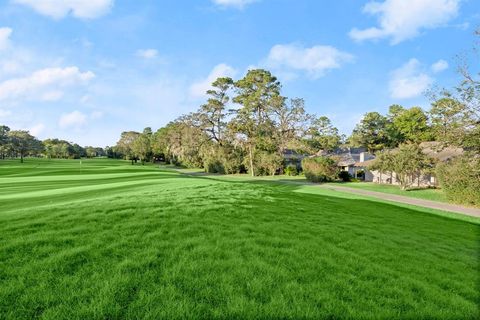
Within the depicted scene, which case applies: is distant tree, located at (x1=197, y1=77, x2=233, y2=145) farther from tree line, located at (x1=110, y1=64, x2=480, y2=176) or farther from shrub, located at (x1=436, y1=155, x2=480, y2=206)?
shrub, located at (x1=436, y1=155, x2=480, y2=206)

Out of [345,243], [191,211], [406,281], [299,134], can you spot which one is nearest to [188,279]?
[406,281]

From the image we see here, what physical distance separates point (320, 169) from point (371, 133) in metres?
33.9

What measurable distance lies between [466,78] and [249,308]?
22.8m

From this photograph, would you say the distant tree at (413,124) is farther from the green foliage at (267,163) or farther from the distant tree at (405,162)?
the distant tree at (405,162)

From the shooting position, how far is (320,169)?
3114cm

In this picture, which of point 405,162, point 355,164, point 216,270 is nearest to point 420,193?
point 405,162

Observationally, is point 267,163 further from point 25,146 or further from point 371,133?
point 25,146

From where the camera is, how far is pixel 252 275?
3633 millimetres

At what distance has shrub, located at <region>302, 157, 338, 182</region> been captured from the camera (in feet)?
102

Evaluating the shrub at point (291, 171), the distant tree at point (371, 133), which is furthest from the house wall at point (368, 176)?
the distant tree at point (371, 133)

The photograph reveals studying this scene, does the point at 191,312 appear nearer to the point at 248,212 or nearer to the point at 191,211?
Result: the point at 191,211

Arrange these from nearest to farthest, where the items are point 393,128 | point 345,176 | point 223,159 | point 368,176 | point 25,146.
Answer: point 345,176, point 368,176, point 223,159, point 393,128, point 25,146

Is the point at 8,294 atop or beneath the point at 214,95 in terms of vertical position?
beneath

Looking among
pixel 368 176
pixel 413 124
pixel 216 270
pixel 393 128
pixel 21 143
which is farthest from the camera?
pixel 21 143
